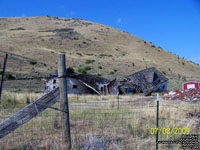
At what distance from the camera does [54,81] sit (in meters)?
28.5

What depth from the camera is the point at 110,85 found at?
29.8 meters

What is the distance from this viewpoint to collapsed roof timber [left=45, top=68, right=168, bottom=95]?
28594 millimetres

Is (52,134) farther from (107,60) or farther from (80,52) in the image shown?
(80,52)

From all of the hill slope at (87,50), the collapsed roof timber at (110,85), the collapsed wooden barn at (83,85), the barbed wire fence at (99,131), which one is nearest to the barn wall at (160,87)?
the collapsed roof timber at (110,85)

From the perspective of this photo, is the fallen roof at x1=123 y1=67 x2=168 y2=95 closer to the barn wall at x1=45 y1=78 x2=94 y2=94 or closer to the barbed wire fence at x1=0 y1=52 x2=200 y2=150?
the barn wall at x1=45 y1=78 x2=94 y2=94

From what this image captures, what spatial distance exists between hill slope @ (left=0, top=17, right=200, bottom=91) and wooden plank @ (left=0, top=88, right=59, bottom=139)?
33106 mm

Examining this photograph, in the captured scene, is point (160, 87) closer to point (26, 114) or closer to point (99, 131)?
point (99, 131)

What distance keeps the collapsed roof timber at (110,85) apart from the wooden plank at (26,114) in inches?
889

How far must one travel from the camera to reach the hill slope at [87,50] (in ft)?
155

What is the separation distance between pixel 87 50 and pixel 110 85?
36.3 metres

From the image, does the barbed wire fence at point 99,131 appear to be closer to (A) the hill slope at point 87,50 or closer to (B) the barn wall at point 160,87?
(B) the barn wall at point 160,87
